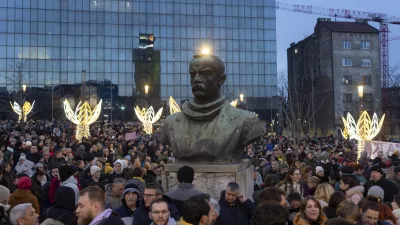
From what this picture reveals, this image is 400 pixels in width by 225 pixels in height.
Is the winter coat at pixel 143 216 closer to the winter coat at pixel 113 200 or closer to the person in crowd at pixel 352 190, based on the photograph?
the winter coat at pixel 113 200

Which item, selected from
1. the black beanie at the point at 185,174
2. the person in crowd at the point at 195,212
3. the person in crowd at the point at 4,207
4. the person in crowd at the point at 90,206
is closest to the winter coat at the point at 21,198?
the person in crowd at the point at 4,207

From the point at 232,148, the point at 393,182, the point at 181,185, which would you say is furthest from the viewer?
the point at 393,182

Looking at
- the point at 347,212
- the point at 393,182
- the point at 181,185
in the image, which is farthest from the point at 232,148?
the point at 393,182

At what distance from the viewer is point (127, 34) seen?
66.4 meters

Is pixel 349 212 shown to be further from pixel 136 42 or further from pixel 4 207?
pixel 136 42

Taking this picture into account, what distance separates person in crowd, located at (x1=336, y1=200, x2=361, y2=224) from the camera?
5328 mm

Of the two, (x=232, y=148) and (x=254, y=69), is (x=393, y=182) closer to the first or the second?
(x=232, y=148)

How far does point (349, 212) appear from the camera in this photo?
17.6ft

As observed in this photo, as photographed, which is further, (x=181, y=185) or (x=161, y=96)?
(x=161, y=96)

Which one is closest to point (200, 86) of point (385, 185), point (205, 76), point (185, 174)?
point (205, 76)

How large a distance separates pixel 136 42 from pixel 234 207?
205ft

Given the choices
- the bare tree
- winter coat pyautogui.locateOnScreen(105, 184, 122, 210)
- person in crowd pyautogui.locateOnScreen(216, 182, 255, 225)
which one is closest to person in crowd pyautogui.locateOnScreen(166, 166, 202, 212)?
person in crowd pyautogui.locateOnScreen(216, 182, 255, 225)

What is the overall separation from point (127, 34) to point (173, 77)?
353 inches

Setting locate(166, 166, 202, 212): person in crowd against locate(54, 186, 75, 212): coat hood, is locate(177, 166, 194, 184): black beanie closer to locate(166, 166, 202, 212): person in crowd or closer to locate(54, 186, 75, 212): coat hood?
locate(166, 166, 202, 212): person in crowd
